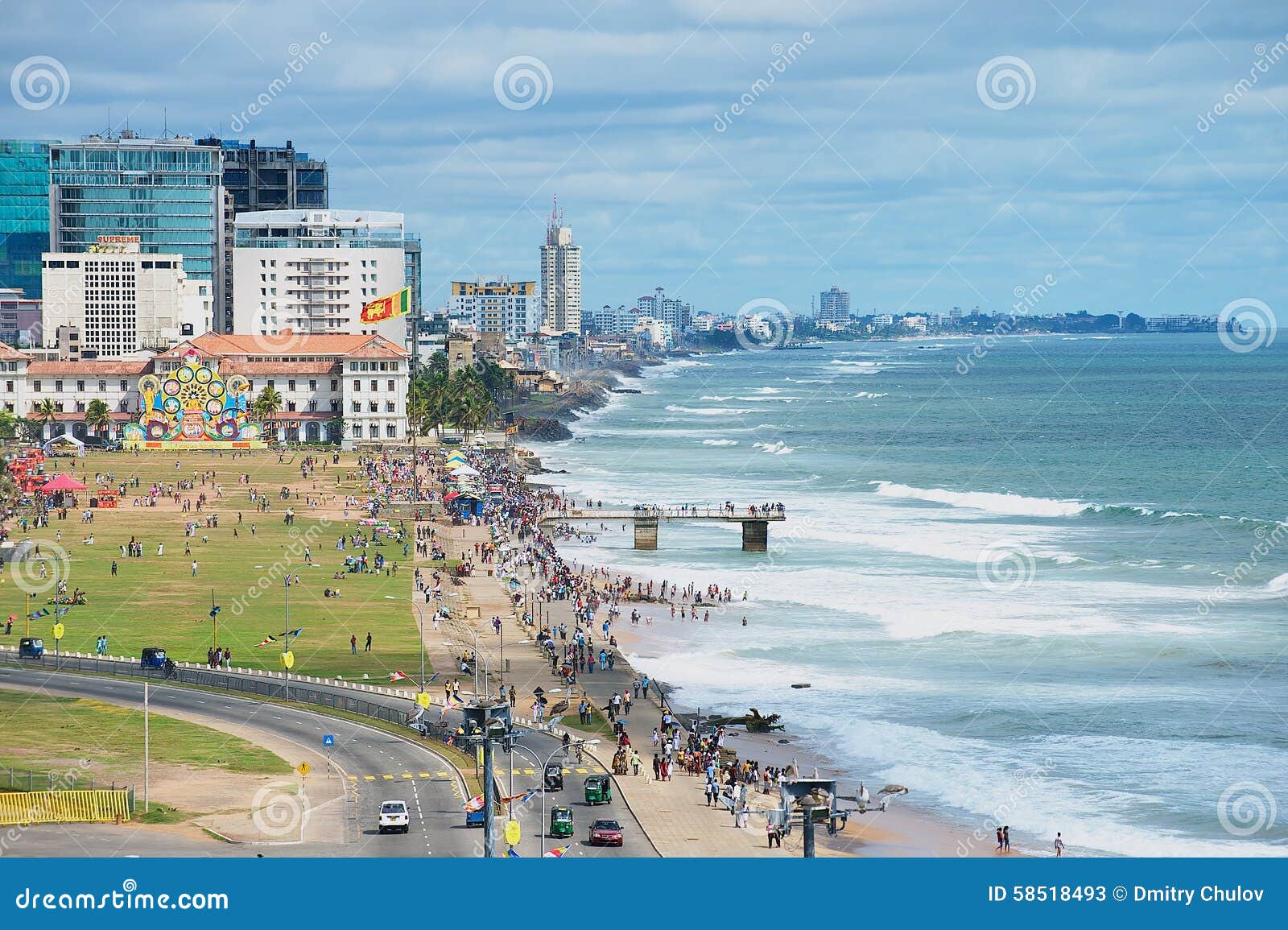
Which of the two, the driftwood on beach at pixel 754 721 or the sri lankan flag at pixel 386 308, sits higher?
the sri lankan flag at pixel 386 308

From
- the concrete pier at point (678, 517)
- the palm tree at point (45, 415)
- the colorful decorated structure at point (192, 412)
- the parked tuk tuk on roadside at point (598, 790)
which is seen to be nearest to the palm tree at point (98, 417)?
the palm tree at point (45, 415)

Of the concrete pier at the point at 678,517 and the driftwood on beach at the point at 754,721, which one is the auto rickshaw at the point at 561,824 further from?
the concrete pier at the point at 678,517

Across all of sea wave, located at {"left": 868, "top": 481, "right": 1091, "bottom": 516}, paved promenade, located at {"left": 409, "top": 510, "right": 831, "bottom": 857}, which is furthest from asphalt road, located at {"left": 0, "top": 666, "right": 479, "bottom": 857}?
sea wave, located at {"left": 868, "top": 481, "right": 1091, "bottom": 516}

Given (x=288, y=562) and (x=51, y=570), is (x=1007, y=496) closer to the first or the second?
(x=288, y=562)

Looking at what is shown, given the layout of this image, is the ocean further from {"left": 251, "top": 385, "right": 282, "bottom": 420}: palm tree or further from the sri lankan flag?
the sri lankan flag

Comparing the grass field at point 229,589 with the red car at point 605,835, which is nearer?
the red car at point 605,835

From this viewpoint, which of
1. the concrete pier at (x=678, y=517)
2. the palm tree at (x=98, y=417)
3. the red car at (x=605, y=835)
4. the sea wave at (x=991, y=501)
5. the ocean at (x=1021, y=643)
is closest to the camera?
the red car at (x=605, y=835)
